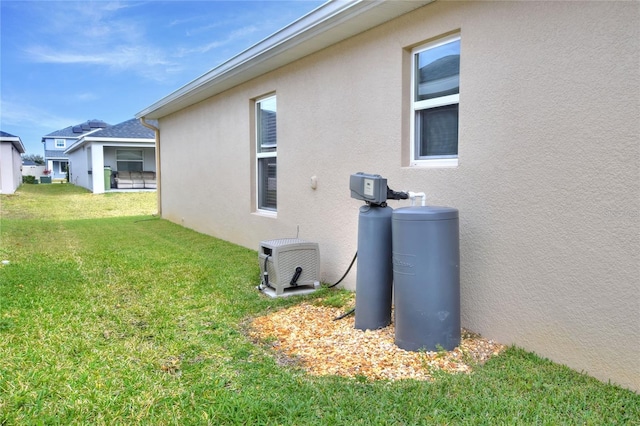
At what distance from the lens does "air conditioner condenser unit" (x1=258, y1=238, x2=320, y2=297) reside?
538cm

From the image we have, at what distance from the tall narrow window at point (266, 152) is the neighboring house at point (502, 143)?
1084mm

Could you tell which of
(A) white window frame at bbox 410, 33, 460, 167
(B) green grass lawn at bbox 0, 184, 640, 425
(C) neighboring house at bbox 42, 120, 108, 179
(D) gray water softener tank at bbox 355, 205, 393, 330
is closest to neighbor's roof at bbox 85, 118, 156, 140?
(B) green grass lawn at bbox 0, 184, 640, 425

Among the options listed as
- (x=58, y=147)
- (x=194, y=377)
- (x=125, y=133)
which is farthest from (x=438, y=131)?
(x=58, y=147)

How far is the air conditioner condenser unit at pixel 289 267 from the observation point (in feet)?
17.7

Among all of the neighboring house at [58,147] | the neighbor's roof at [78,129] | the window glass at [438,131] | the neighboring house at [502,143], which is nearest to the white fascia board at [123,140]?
the neighboring house at [502,143]

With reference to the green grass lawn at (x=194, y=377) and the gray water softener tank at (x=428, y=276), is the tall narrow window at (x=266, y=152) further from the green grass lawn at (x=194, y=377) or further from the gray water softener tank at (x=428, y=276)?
the gray water softener tank at (x=428, y=276)

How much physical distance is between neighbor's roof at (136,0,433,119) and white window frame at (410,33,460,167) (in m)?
0.38

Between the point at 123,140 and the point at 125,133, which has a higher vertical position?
the point at 125,133

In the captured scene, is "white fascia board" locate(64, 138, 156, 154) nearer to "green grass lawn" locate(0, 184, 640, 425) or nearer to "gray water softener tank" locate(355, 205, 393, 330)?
"green grass lawn" locate(0, 184, 640, 425)

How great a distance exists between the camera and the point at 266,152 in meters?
7.85

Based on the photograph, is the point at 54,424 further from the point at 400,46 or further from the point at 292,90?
the point at 292,90

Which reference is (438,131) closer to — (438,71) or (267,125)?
(438,71)

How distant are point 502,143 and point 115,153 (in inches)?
1033

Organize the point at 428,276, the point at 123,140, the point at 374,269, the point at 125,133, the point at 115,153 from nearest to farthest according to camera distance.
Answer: the point at 428,276
the point at 374,269
the point at 123,140
the point at 125,133
the point at 115,153
